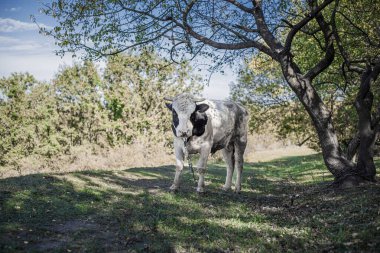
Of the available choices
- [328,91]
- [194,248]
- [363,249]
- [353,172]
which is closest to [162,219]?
[194,248]

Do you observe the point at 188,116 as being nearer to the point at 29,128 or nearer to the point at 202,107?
the point at 202,107

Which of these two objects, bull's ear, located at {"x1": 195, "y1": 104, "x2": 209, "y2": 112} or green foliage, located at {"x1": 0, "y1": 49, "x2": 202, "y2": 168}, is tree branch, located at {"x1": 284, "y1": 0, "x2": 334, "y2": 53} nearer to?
bull's ear, located at {"x1": 195, "y1": 104, "x2": 209, "y2": 112}

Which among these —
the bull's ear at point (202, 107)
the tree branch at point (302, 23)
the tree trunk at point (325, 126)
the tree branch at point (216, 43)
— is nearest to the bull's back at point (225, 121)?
the bull's ear at point (202, 107)

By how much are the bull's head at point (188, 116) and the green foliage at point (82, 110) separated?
13.2 metres

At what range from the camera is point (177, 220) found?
9008mm

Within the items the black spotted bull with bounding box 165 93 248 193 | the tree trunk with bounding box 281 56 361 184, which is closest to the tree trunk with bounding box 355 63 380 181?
the tree trunk with bounding box 281 56 361 184

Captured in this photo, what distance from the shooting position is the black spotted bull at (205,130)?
12.2 metres

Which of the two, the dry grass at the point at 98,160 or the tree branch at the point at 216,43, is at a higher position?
the tree branch at the point at 216,43

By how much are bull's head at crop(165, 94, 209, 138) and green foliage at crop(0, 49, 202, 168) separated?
1322cm

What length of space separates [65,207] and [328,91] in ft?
59.5

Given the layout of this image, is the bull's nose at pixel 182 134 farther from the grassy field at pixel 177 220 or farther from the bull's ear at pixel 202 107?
the grassy field at pixel 177 220

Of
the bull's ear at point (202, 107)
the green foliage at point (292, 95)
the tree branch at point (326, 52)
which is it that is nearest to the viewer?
the bull's ear at point (202, 107)

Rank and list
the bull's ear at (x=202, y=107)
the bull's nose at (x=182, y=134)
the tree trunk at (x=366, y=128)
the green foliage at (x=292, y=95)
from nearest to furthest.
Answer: the bull's nose at (x=182, y=134), the tree trunk at (x=366, y=128), the bull's ear at (x=202, y=107), the green foliage at (x=292, y=95)

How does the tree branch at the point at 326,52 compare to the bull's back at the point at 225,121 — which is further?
the bull's back at the point at 225,121
